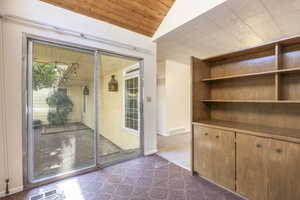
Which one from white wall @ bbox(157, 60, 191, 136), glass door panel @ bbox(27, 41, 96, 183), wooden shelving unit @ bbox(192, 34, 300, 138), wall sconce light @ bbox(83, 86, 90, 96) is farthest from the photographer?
white wall @ bbox(157, 60, 191, 136)

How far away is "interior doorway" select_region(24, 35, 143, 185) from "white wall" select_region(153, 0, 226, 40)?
35.7 inches

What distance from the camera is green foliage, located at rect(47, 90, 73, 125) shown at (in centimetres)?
229

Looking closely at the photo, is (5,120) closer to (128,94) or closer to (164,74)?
(128,94)

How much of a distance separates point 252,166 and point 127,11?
3.17m

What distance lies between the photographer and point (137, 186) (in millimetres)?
2088

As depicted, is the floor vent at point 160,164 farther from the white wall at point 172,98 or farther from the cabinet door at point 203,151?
the white wall at point 172,98

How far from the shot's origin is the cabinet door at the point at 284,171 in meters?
1.38

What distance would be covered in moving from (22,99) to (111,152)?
1.82 metres

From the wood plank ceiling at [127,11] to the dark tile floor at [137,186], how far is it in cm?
282

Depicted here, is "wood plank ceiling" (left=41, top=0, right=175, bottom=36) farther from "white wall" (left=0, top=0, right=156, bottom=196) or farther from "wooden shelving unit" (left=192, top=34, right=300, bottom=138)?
"wooden shelving unit" (left=192, top=34, right=300, bottom=138)

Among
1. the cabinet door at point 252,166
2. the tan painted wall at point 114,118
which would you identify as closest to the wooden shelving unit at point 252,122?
the cabinet door at point 252,166

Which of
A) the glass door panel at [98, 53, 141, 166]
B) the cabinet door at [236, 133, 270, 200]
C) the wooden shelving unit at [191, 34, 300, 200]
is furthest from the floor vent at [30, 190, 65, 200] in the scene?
the cabinet door at [236, 133, 270, 200]

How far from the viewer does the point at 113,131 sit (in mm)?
3227

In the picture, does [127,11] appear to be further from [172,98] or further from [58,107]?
[172,98]
